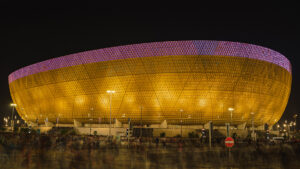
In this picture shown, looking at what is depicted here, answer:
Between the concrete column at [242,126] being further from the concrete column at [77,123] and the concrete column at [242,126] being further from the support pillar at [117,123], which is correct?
the concrete column at [77,123]

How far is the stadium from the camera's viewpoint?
50.2m

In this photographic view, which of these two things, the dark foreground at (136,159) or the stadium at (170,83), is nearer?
the dark foreground at (136,159)

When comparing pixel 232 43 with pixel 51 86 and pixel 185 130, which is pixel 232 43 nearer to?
pixel 185 130

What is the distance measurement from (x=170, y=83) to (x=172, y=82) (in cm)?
41

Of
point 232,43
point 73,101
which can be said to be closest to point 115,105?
point 73,101

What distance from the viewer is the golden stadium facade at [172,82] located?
50188 millimetres

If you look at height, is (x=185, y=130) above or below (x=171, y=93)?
below

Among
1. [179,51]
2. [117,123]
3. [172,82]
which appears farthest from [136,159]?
[117,123]

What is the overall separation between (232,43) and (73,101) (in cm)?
3443

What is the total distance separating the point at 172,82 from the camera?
169 ft

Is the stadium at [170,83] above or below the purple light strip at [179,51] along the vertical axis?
below

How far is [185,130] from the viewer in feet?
178

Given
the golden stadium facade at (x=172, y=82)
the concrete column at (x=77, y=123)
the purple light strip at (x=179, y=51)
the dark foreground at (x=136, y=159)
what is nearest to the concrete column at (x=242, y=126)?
the golden stadium facade at (x=172, y=82)

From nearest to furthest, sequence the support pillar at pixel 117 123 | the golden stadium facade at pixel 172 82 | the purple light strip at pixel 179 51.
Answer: the purple light strip at pixel 179 51, the golden stadium facade at pixel 172 82, the support pillar at pixel 117 123
